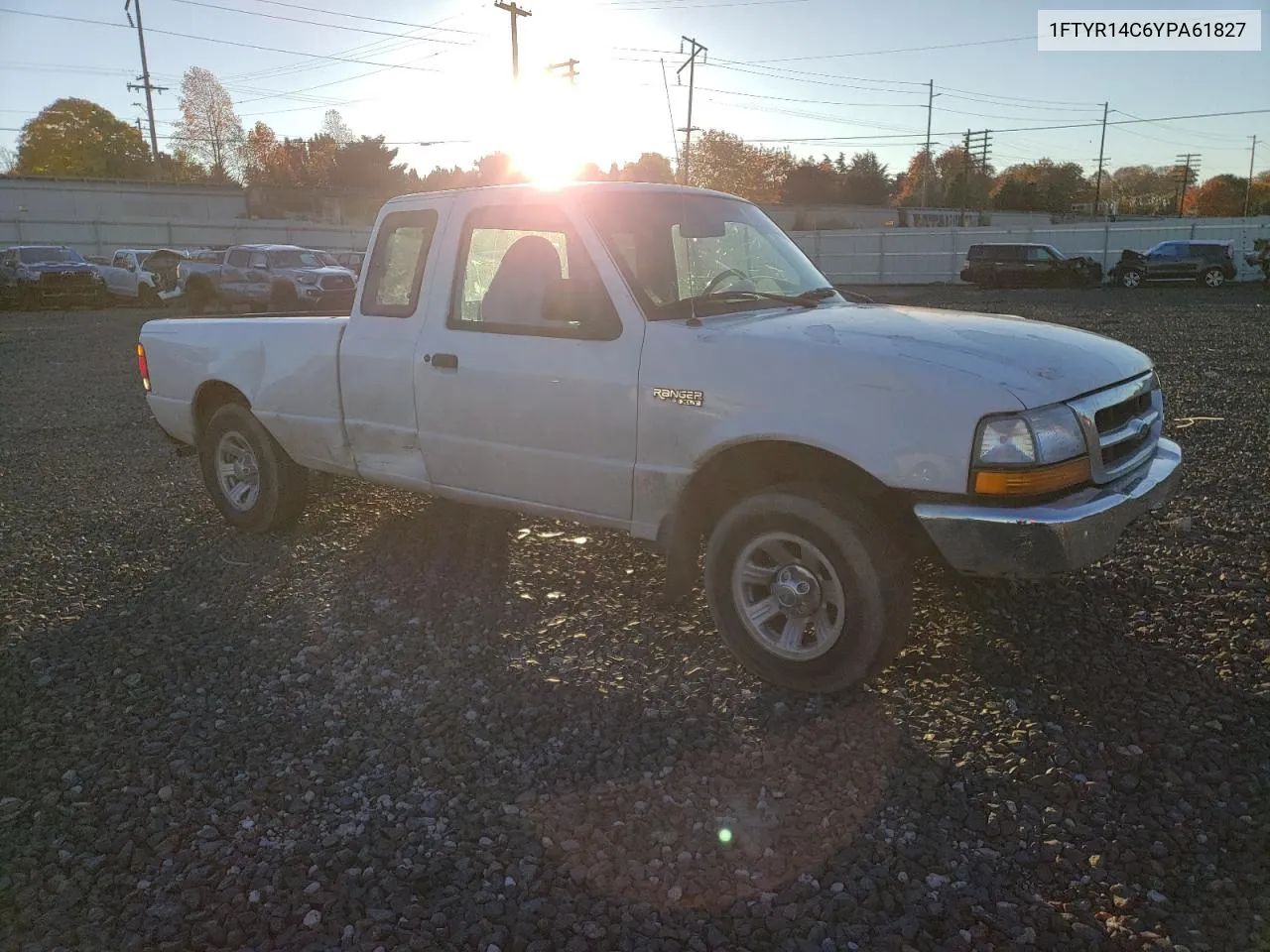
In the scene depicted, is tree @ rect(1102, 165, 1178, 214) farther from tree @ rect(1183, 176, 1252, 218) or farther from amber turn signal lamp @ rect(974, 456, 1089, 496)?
amber turn signal lamp @ rect(974, 456, 1089, 496)

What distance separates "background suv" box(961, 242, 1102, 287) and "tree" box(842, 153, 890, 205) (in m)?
60.5

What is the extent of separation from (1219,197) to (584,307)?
123 metres

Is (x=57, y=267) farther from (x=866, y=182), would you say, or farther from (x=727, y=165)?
(x=866, y=182)

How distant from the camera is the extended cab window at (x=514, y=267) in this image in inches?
163

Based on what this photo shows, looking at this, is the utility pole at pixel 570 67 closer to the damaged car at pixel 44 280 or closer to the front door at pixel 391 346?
the damaged car at pixel 44 280

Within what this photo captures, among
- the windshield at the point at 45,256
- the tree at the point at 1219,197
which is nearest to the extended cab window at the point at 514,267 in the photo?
the windshield at the point at 45,256

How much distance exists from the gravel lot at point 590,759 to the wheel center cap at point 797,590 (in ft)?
1.21

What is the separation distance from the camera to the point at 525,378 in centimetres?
416

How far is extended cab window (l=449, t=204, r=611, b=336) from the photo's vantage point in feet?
→ 13.6

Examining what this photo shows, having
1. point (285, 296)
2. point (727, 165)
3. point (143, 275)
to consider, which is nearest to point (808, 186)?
point (727, 165)

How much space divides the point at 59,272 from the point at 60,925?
29141mm

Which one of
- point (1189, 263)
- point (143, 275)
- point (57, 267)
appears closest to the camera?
point (57, 267)

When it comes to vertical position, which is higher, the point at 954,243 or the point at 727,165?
the point at 727,165

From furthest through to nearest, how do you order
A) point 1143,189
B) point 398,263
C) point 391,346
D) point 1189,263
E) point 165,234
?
1. point 1143,189
2. point 165,234
3. point 1189,263
4. point 398,263
5. point 391,346
